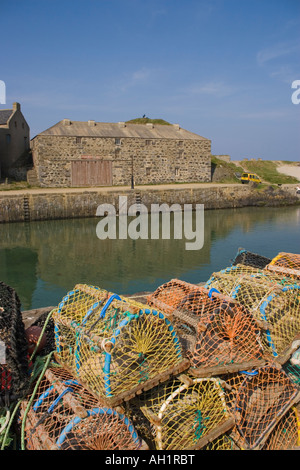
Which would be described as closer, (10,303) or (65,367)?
(65,367)

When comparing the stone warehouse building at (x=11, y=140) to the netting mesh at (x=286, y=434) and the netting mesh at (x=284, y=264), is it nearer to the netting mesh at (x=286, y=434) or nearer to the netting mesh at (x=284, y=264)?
the netting mesh at (x=284, y=264)

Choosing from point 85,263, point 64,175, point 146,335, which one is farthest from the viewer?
point 64,175

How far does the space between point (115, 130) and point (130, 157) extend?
2.02m

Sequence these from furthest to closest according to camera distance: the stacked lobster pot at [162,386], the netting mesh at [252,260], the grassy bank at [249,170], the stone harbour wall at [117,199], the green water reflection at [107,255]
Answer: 1. the grassy bank at [249,170]
2. the stone harbour wall at [117,199]
3. the green water reflection at [107,255]
4. the netting mesh at [252,260]
5. the stacked lobster pot at [162,386]

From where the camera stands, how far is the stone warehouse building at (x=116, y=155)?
2194cm

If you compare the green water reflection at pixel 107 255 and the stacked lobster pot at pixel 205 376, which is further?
the green water reflection at pixel 107 255

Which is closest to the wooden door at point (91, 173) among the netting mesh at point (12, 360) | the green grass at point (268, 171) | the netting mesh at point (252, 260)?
the green grass at point (268, 171)

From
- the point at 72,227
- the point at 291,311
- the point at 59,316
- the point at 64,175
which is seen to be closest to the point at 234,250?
the point at 72,227

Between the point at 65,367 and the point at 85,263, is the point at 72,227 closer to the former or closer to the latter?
the point at 85,263

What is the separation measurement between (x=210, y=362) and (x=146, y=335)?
2.00ft

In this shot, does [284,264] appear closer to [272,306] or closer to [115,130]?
[272,306]

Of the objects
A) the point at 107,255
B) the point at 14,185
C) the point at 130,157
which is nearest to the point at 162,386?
the point at 107,255

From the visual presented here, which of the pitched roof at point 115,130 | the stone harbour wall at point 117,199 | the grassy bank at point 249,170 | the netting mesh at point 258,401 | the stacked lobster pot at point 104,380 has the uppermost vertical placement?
the pitched roof at point 115,130

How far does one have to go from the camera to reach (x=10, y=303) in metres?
Answer: 3.72
